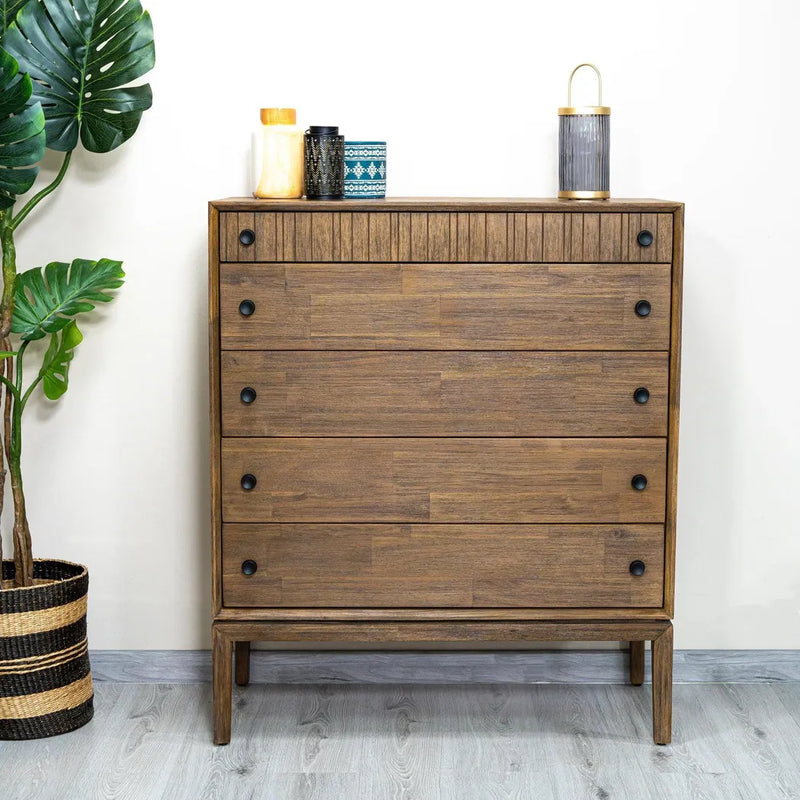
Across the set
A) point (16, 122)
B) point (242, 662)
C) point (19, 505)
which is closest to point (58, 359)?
point (19, 505)

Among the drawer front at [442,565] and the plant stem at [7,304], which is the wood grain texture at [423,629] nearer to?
the drawer front at [442,565]

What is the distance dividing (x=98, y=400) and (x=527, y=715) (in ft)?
Result: 4.14

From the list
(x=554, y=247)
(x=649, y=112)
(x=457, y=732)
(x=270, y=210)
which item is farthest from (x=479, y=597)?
(x=649, y=112)

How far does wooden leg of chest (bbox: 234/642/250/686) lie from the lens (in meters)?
2.75

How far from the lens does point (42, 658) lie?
96.2 inches

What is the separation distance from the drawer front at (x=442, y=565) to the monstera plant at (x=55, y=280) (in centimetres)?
42

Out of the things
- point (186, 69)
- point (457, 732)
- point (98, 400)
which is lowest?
point (457, 732)

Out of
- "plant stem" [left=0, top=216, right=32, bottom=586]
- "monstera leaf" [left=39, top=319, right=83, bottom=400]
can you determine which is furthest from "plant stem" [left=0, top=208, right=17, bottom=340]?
"monstera leaf" [left=39, top=319, right=83, bottom=400]

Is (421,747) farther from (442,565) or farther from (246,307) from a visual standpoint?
(246,307)

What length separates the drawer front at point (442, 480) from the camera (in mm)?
2346

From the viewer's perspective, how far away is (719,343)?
2.72 meters

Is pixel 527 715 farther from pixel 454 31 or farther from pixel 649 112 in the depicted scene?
pixel 454 31

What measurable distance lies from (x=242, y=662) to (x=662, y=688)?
3.28 feet

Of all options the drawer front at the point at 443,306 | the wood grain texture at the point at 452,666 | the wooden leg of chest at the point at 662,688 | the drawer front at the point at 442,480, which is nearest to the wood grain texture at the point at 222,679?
the drawer front at the point at 442,480
